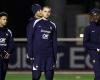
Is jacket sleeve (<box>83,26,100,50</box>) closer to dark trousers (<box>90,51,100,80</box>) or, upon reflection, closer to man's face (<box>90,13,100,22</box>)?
dark trousers (<box>90,51,100,80</box>)

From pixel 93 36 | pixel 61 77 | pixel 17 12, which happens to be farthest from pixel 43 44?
pixel 17 12

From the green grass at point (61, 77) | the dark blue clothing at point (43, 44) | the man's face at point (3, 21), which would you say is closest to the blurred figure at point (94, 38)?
the dark blue clothing at point (43, 44)

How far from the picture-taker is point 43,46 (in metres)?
15.1

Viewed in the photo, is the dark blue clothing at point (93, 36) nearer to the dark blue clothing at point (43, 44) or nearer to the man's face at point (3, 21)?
the dark blue clothing at point (43, 44)

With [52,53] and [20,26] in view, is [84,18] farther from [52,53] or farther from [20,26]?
[52,53]

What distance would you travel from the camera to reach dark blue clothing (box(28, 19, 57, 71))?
15.1 m

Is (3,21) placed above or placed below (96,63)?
above

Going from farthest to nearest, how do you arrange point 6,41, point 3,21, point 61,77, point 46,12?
point 61,77 < point 6,41 < point 3,21 < point 46,12

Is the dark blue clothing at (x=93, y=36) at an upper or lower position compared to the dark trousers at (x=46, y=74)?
upper

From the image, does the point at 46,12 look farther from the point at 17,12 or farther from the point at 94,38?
the point at 17,12

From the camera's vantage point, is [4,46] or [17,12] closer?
[4,46]

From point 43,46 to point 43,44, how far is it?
44 millimetres

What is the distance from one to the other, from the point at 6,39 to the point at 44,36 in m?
1.05

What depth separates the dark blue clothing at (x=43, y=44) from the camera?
49.6 feet
